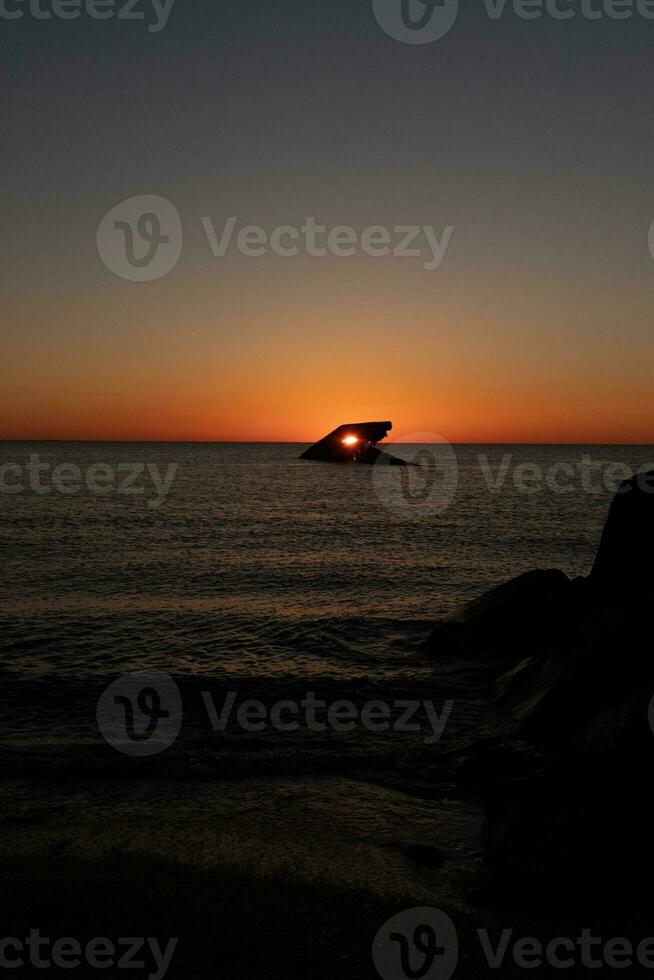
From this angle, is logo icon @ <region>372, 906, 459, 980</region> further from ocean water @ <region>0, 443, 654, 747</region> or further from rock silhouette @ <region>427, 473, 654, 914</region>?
ocean water @ <region>0, 443, 654, 747</region>

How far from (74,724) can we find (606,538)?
32.3 feet

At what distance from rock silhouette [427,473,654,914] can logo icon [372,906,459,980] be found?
729 mm

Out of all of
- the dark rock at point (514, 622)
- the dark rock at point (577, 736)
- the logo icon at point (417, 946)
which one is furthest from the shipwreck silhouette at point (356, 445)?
the logo icon at point (417, 946)

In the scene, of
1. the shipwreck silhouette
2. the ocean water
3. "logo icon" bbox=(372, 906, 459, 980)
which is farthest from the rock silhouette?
the shipwreck silhouette

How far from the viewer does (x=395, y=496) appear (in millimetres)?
66562

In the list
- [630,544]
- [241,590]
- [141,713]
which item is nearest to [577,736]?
[630,544]

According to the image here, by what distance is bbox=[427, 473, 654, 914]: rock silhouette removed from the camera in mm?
5820

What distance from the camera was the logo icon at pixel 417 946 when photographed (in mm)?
5160

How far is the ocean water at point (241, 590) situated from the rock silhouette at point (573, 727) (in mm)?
1853

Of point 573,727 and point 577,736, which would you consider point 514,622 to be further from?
point 577,736

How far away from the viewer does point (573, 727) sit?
916cm

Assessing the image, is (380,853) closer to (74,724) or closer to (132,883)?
(132,883)

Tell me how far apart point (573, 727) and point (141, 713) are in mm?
7353

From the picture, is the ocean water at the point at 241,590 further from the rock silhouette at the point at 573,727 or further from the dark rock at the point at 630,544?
the dark rock at the point at 630,544
